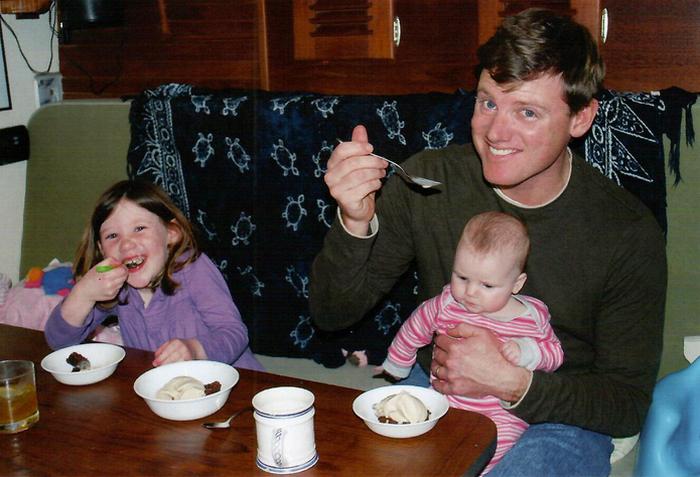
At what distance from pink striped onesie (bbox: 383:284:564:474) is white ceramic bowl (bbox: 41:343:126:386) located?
1.97 feet

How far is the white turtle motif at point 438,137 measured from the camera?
7.02 feet

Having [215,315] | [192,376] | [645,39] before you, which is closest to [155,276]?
[215,315]

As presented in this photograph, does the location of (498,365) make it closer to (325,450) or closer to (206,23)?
(325,450)

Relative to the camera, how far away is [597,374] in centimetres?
159

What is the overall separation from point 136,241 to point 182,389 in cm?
67

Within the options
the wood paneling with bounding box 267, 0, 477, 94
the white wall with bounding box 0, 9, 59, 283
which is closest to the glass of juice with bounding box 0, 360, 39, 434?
the white wall with bounding box 0, 9, 59, 283

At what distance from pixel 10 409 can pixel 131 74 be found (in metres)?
2.07

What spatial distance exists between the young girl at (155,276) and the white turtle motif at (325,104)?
1.84ft

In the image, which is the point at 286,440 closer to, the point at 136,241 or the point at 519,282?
the point at 519,282

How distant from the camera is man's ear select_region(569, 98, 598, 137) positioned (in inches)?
62.9

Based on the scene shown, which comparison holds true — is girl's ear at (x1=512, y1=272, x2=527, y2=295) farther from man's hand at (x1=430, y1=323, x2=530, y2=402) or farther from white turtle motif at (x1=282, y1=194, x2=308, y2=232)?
white turtle motif at (x1=282, y1=194, x2=308, y2=232)

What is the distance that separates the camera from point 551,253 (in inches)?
63.1

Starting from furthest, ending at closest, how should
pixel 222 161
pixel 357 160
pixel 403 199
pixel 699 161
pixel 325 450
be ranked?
pixel 222 161, pixel 699 161, pixel 403 199, pixel 357 160, pixel 325 450

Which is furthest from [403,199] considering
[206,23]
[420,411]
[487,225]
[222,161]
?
[206,23]
